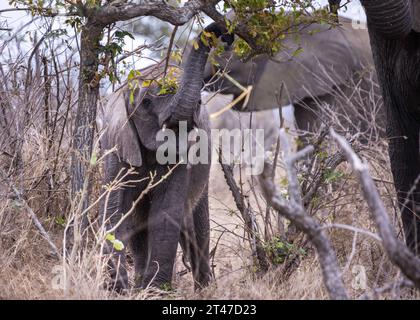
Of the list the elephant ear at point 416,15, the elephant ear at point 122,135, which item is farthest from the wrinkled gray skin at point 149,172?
the elephant ear at point 416,15

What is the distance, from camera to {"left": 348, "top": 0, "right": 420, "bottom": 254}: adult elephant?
4.71m

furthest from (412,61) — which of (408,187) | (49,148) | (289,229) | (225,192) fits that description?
(225,192)

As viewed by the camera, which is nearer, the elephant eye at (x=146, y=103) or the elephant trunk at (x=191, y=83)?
the elephant trunk at (x=191, y=83)

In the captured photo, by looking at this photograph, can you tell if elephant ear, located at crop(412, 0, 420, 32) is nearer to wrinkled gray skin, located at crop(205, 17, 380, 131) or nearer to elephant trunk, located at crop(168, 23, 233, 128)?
elephant trunk, located at crop(168, 23, 233, 128)

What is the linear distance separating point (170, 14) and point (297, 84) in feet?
18.6

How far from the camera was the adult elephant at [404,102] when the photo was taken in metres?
4.71

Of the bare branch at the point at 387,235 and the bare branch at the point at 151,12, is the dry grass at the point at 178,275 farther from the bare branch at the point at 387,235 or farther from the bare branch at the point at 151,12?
the bare branch at the point at 151,12

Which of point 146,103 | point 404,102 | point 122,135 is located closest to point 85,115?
point 122,135

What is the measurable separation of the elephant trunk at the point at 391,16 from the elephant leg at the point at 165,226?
1578mm

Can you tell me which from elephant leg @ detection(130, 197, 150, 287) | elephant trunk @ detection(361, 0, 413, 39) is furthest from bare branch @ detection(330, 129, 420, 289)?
elephant leg @ detection(130, 197, 150, 287)

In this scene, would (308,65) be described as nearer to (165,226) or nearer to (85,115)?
(165,226)

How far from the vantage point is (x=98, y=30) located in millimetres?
4594

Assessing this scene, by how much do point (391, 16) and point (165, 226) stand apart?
184cm
